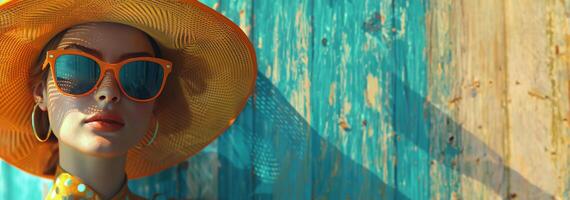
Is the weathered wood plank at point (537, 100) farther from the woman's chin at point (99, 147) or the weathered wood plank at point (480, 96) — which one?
the woman's chin at point (99, 147)

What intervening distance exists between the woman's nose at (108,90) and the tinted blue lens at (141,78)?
0.02 meters

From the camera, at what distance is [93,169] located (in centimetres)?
171

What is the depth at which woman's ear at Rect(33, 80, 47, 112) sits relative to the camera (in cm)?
175

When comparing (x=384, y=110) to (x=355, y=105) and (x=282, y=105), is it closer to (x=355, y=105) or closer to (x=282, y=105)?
(x=355, y=105)

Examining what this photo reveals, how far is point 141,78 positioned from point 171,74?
0.22 meters

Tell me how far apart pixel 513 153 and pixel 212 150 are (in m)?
0.77

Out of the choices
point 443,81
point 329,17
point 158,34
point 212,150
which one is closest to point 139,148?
point 212,150

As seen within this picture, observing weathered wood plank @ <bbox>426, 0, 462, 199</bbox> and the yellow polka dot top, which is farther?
weathered wood plank @ <bbox>426, 0, 462, 199</bbox>

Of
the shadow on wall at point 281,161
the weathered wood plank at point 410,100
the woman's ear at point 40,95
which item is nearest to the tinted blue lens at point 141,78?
the woman's ear at point 40,95

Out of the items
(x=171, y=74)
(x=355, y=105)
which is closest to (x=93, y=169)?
(x=171, y=74)

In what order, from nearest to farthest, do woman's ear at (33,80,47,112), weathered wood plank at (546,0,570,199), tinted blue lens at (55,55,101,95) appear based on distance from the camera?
tinted blue lens at (55,55,101,95) → woman's ear at (33,80,47,112) → weathered wood plank at (546,0,570,199)

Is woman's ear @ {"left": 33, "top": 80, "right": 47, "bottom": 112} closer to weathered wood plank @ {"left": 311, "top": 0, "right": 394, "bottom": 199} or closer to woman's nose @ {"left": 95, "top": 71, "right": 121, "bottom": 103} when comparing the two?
woman's nose @ {"left": 95, "top": 71, "right": 121, "bottom": 103}

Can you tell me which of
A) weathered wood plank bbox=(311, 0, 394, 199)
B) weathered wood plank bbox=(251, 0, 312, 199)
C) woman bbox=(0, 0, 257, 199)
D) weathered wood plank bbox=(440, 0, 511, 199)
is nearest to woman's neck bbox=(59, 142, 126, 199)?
woman bbox=(0, 0, 257, 199)

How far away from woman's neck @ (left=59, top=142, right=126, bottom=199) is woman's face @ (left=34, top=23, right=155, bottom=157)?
0.05 meters
